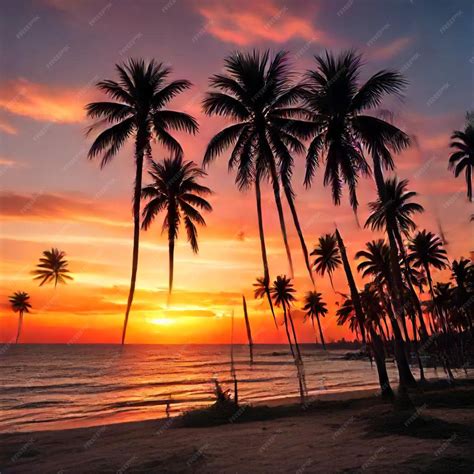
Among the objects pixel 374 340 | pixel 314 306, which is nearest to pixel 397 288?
pixel 374 340

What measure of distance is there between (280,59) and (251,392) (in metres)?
29.5

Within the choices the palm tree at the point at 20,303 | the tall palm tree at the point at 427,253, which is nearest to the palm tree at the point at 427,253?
the tall palm tree at the point at 427,253

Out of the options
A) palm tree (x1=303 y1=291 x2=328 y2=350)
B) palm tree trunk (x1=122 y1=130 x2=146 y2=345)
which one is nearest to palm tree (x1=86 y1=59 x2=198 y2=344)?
palm tree trunk (x1=122 y1=130 x2=146 y2=345)

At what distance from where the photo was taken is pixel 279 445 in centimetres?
1184

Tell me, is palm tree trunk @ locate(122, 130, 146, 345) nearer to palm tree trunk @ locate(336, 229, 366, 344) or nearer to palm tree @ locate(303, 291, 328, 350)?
palm tree trunk @ locate(336, 229, 366, 344)

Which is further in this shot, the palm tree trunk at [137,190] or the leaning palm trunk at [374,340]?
the palm tree trunk at [137,190]

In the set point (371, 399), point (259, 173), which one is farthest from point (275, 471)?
point (259, 173)

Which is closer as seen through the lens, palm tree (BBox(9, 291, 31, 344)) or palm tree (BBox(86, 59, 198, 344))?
palm tree (BBox(86, 59, 198, 344))

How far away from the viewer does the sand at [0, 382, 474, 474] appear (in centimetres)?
940

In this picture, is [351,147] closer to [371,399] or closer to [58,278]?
[371,399]

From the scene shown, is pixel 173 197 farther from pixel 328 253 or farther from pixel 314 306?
pixel 314 306

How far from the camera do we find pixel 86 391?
4466 centimetres

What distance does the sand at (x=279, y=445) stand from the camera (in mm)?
9398

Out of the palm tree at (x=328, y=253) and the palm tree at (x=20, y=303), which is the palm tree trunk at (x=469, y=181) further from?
the palm tree at (x=20, y=303)
